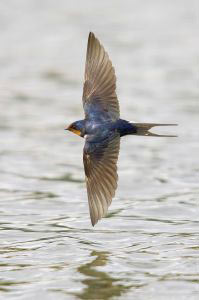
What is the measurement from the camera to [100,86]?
5191 mm

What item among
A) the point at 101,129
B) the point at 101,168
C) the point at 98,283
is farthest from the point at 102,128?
the point at 98,283

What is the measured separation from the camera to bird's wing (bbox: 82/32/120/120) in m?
5.07

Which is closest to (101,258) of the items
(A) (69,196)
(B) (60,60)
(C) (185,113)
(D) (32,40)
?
(A) (69,196)

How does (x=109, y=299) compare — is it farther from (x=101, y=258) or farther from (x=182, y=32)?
(x=182, y=32)

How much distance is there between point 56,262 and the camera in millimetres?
4840

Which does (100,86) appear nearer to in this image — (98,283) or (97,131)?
(97,131)

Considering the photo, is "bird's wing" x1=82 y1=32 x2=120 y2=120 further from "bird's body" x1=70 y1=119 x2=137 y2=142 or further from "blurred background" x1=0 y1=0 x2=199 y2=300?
"blurred background" x1=0 y1=0 x2=199 y2=300

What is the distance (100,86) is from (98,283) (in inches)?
44.8

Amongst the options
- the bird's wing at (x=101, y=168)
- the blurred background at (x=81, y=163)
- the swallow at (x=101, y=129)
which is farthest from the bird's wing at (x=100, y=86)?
the blurred background at (x=81, y=163)

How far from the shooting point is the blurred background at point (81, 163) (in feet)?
15.3

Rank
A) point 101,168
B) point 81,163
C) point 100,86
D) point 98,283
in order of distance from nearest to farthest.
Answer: point 98,283 → point 101,168 → point 100,86 → point 81,163

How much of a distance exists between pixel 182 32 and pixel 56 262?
6459 millimetres

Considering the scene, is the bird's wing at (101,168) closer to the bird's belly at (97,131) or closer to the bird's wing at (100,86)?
the bird's belly at (97,131)

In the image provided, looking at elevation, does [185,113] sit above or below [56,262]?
above
